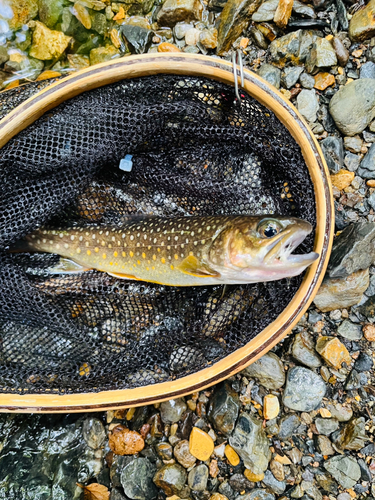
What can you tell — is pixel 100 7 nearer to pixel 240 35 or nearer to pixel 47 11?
pixel 47 11

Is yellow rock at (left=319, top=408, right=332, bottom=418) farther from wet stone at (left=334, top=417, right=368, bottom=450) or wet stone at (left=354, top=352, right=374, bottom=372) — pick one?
wet stone at (left=354, top=352, right=374, bottom=372)

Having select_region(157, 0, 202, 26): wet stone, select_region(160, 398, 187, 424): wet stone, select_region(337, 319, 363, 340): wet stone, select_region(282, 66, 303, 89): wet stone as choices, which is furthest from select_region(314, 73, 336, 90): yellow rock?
select_region(160, 398, 187, 424): wet stone

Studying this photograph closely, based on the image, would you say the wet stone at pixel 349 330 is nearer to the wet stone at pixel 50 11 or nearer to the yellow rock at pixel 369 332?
the yellow rock at pixel 369 332

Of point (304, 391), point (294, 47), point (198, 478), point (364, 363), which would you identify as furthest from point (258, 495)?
point (294, 47)

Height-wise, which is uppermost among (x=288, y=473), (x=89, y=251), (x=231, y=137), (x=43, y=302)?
(x=231, y=137)

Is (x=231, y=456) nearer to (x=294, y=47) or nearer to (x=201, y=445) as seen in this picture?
(x=201, y=445)

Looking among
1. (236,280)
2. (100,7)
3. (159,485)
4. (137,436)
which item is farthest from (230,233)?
(100,7)

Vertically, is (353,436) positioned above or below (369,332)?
below
